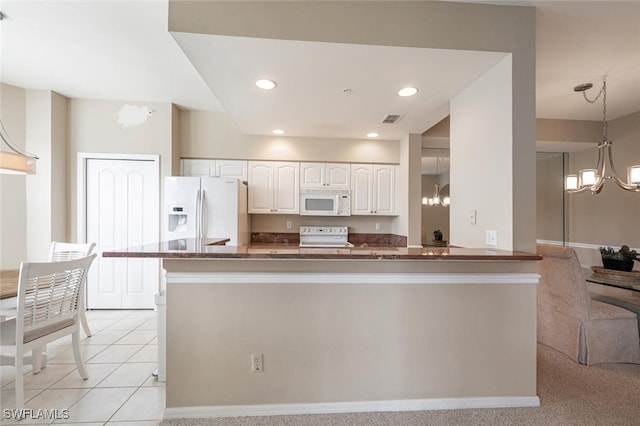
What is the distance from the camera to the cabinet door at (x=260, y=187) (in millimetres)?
4098

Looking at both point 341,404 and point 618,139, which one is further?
point 618,139

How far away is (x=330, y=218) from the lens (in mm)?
4523

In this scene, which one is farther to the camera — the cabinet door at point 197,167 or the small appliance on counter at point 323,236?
the small appliance on counter at point 323,236

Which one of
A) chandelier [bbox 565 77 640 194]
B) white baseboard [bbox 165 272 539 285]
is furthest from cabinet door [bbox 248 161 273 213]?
chandelier [bbox 565 77 640 194]

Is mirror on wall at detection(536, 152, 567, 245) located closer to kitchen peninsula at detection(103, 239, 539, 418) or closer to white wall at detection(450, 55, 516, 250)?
white wall at detection(450, 55, 516, 250)

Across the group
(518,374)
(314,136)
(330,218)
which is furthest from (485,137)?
(330,218)

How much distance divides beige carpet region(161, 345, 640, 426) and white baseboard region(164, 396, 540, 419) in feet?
0.09

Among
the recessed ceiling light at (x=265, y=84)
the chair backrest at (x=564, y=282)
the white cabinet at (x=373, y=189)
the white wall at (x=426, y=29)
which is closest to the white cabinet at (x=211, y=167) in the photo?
the white cabinet at (x=373, y=189)

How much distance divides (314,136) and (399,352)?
301 cm

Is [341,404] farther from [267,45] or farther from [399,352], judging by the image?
[267,45]

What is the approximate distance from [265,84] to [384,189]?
243cm

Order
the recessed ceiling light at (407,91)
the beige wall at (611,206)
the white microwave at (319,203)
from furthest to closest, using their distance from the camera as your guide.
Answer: the white microwave at (319,203) < the beige wall at (611,206) < the recessed ceiling light at (407,91)

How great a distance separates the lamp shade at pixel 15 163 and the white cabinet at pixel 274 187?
2.21m

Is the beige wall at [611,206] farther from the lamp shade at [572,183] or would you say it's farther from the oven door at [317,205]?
the oven door at [317,205]
